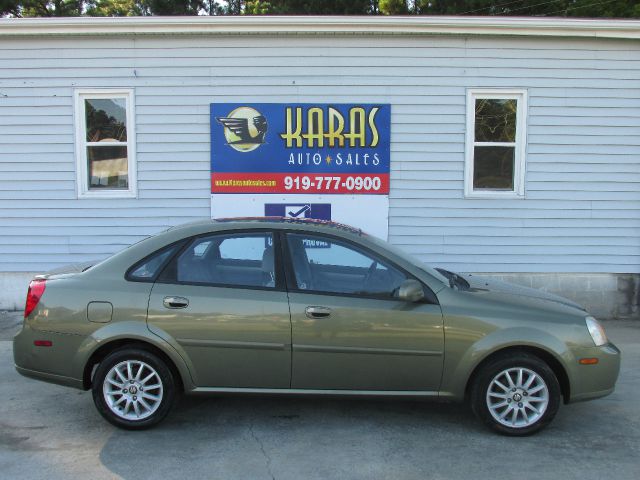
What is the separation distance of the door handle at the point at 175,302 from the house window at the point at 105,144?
14.0 feet

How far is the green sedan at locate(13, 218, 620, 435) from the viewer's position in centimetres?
401

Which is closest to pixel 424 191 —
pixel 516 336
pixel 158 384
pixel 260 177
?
pixel 260 177

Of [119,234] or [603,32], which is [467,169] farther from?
[119,234]

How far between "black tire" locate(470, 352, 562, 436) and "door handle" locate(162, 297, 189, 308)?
6.96 ft

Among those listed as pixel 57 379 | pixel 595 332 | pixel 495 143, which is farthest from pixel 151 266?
pixel 495 143

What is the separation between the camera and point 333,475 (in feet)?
11.7

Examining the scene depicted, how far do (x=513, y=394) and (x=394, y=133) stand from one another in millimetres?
4565

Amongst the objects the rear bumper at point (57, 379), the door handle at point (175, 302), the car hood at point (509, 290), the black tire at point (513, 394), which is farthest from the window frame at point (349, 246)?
the rear bumper at point (57, 379)

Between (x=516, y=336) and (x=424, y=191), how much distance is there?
415cm

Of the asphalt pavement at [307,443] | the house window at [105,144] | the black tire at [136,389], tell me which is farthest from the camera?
the house window at [105,144]

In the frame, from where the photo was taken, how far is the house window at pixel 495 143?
785cm

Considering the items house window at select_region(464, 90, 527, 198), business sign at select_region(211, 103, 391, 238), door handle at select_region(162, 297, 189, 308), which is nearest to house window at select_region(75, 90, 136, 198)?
business sign at select_region(211, 103, 391, 238)

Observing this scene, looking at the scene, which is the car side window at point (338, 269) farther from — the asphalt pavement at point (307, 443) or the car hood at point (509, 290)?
the asphalt pavement at point (307, 443)

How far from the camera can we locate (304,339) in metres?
4.01
